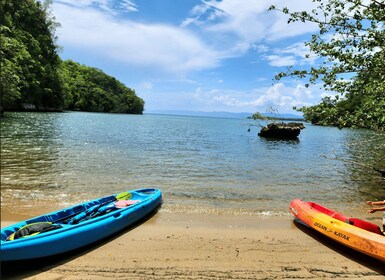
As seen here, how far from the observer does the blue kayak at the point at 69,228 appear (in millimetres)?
5414

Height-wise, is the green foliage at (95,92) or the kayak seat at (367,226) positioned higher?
the green foliage at (95,92)

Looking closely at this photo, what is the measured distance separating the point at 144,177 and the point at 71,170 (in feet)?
11.7

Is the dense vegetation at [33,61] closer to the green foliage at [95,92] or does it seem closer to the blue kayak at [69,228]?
the green foliage at [95,92]

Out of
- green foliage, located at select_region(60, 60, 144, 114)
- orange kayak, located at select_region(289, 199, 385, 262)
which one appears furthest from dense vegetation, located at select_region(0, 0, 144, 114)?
orange kayak, located at select_region(289, 199, 385, 262)

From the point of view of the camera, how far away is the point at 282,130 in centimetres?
4662

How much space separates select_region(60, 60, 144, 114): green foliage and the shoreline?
111 metres

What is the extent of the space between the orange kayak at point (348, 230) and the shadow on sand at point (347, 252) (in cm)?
21

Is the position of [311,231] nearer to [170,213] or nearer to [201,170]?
[170,213]

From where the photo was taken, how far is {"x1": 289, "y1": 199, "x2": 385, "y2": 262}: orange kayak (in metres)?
6.17

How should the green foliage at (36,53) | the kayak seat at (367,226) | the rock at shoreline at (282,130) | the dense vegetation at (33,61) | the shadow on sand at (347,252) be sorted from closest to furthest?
1. the shadow on sand at (347,252)
2. the kayak seat at (367,226)
3. the dense vegetation at (33,61)
4. the rock at shoreline at (282,130)
5. the green foliage at (36,53)

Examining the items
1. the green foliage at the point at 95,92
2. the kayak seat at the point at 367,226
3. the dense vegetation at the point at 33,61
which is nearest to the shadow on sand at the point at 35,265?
the kayak seat at the point at 367,226

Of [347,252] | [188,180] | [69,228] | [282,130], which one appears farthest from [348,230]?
[282,130]

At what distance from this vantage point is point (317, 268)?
19.4 feet

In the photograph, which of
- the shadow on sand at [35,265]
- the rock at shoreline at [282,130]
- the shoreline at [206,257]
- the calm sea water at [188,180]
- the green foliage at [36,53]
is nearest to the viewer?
the shadow on sand at [35,265]
